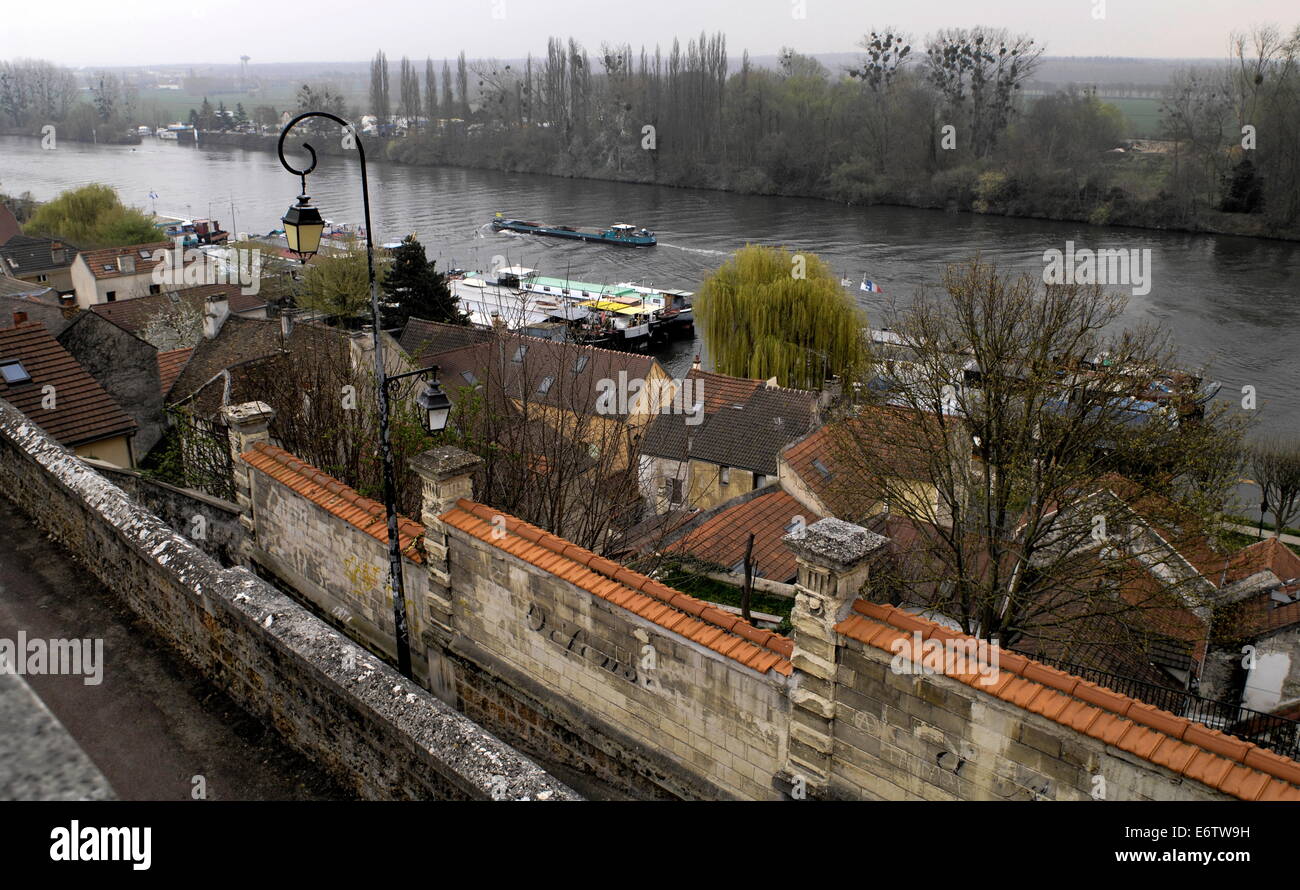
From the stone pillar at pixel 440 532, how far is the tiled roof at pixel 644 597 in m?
0.37

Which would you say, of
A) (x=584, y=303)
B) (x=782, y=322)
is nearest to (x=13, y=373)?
(x=782, y=322)

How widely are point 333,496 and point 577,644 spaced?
12.0ft

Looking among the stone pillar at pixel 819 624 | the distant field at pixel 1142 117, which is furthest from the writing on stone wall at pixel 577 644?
the distant field at pixel 1142 117

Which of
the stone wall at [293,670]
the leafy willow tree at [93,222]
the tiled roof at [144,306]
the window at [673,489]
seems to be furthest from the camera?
the leafy willow tree at [93,222]

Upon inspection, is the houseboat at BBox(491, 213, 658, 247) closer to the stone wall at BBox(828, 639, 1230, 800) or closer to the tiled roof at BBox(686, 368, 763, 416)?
the tiled roof at BBox(686, 368, 763, 416)

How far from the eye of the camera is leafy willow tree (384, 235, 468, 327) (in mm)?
43875

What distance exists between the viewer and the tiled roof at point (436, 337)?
3456 cm

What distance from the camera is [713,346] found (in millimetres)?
41500

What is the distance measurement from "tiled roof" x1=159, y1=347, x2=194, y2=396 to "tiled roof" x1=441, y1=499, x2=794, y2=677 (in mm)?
21502

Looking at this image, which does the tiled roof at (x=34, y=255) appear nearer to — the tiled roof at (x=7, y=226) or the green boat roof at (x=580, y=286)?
the tiled roof at (x=7, y=226)

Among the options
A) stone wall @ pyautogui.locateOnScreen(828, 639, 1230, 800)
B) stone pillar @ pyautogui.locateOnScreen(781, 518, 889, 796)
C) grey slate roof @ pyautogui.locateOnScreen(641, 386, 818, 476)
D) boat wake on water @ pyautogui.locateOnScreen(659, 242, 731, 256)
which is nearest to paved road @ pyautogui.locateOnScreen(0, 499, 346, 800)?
stone pillar @ pyautogui.locateOnScreen(781, 518, 889, 796)

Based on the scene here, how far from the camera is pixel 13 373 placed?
16.5m

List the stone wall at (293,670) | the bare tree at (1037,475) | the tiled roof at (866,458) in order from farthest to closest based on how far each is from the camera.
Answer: the tiled roof at (866,458) < the bare tree at (1037,475) < the stone wall at (293,670)
